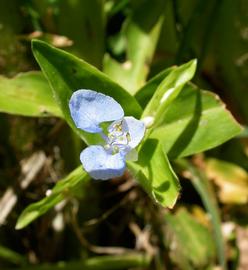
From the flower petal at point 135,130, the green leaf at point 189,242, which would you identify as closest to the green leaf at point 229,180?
the green leaf at point 189,242

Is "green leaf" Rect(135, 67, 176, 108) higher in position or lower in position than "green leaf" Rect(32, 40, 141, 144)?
lower

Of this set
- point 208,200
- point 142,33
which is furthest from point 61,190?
point 142,33

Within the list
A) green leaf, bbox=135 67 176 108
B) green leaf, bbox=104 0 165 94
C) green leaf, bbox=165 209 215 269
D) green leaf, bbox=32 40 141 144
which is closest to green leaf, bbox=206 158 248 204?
green leaf, bbox=165 209 215 269

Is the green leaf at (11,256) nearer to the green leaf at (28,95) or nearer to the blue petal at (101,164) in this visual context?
the green leaf at (28,95)

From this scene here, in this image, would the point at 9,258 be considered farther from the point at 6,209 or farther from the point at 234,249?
the point at 234,249

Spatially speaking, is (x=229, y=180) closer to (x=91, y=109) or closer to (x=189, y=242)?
(x=189, y=242)

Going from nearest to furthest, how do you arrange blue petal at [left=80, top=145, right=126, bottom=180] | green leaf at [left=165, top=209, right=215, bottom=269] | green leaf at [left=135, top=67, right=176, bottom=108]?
blue petal at [left=80, top=145, right=126, bottom=180] < green leaf at [left=135, top=67, right=176, bottom=108] < green leaf at [left=165, top=209, right=215, bottom=269]

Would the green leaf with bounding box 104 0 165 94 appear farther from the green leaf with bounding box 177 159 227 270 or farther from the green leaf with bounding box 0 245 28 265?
the green leaf with bounding box 0 245 28 265
